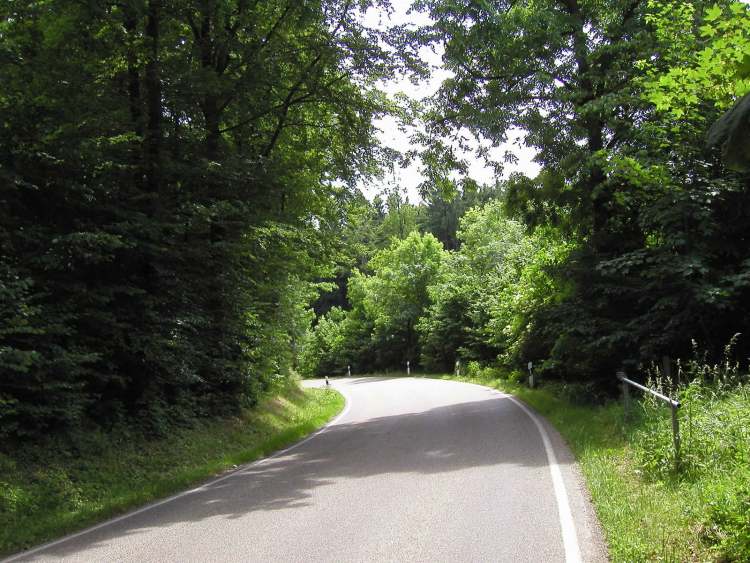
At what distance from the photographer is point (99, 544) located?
6.38 meters

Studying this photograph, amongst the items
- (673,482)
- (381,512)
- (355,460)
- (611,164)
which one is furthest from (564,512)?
(611,164)

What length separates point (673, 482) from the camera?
6520 millimetres

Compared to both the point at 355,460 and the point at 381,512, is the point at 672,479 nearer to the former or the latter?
the point at 381,512

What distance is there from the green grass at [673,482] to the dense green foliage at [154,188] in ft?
23.6

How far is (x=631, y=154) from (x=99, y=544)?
1207 centimetres

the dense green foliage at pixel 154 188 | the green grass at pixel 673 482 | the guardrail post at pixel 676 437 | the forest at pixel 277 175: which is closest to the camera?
the green grass at pixel 673 482

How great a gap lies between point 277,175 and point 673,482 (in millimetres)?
10326

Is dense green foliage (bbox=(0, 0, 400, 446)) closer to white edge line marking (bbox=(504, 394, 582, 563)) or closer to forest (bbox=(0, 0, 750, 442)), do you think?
forest (bbox=(0, 0, 750, 442))

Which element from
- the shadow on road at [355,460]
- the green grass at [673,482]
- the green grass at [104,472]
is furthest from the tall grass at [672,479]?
the green grass at [104,472]

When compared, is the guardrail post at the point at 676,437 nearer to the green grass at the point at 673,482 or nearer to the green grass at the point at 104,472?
the green grass at the point at 673,482

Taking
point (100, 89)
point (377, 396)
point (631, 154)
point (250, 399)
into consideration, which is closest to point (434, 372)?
point (377, 396)

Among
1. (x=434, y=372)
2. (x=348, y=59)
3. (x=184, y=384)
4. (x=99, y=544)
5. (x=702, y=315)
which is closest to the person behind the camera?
(x=99, y=544)

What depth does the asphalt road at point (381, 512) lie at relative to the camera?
217 inches

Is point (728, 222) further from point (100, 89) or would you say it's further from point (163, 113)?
point (100, 89)
